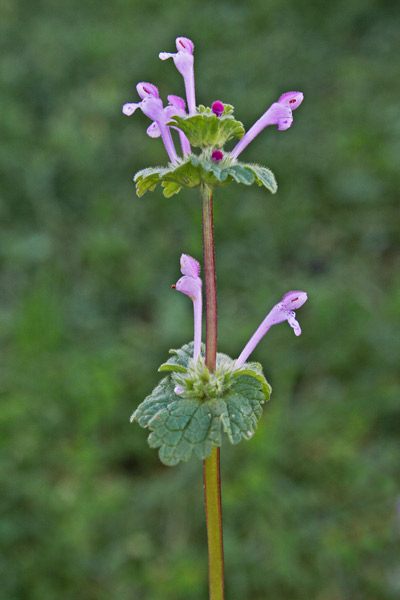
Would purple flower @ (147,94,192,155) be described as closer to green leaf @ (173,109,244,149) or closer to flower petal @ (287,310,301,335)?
green leaf @ (173,109,244,149)

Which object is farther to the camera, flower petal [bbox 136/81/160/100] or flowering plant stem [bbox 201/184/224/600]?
flower petal [bbox 136/81/160/100]

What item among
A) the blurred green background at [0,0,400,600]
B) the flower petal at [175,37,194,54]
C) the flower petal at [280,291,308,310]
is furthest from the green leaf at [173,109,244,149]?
the blurred green background at [0,0,400,600]

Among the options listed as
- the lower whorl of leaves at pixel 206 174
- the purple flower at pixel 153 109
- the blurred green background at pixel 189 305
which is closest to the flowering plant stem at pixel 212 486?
the lower whorl of leaves at pixel 206 174

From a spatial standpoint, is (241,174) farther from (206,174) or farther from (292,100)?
(292,100)

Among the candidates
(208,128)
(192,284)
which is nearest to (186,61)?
(208,128)

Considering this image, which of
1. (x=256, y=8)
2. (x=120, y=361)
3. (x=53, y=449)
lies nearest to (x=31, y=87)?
(x=256, y=8)

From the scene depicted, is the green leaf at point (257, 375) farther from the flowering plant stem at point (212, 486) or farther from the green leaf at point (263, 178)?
the green leaf at point (263, 178)
